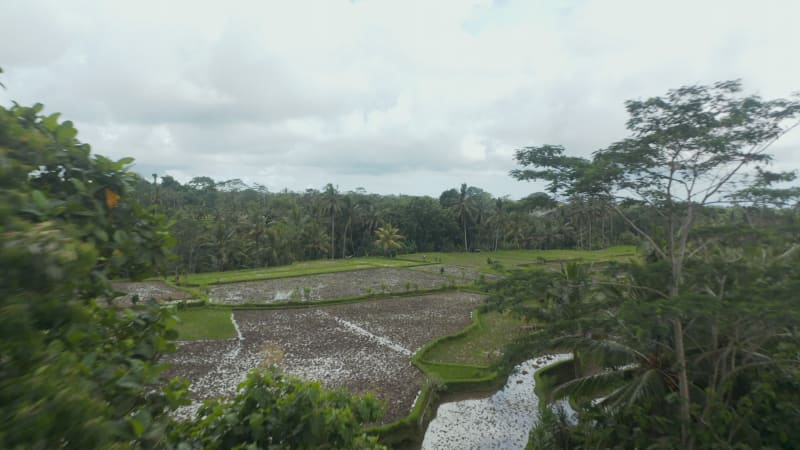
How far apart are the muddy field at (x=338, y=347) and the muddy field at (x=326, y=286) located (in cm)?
269

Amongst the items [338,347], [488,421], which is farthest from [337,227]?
[488,421]

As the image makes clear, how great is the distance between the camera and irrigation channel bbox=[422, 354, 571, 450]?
391 inches

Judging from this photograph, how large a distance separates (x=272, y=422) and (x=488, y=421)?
998cm

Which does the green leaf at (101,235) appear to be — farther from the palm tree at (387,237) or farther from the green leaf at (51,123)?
the palm tree at (387,237)

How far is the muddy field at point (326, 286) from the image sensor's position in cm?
2463

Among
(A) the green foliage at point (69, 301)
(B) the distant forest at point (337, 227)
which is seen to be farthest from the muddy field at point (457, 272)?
(A) the green foliage at point (69, 301)

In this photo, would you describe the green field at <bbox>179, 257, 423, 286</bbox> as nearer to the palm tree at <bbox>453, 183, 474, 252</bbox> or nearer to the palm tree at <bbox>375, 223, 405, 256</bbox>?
the palm tree at <bbox>375, 223, 405, 256</bbox>

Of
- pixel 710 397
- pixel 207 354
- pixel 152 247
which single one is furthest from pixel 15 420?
pixel 207 354

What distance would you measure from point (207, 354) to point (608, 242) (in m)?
59.0

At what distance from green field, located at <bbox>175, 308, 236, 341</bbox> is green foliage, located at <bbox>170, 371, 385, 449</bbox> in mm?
15328

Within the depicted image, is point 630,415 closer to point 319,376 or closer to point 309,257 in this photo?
point 319,376

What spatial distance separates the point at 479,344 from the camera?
16.8m

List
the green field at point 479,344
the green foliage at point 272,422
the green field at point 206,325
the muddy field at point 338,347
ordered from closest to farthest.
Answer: the green foliage at point 272,422
the muddy field at point 338,347
the green field at point 479,344
the green field at point 206,325

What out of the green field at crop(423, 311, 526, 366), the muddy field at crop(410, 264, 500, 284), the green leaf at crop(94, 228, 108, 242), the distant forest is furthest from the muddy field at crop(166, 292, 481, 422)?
the distant forest
